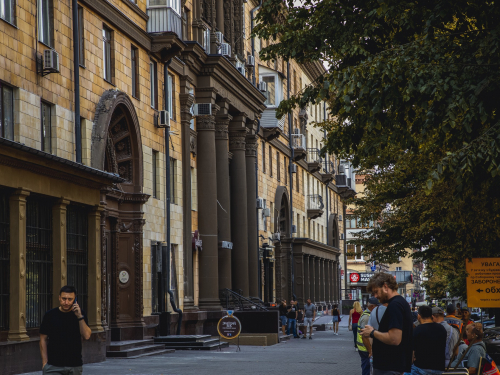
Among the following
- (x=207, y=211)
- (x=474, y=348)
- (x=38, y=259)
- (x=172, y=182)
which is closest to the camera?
(x=474, y=348)

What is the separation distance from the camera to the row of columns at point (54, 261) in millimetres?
16878

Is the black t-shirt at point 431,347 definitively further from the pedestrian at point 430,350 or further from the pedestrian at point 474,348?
the pedestrian at point 474,348

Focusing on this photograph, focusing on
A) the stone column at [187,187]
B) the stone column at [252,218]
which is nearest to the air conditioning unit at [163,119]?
the stone column at [187,187]

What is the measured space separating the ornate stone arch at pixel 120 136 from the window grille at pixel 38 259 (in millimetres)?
4608

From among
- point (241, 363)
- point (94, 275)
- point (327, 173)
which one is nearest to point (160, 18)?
point (94, 275)

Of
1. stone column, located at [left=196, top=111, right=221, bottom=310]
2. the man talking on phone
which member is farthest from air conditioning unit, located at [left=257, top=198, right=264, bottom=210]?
the man talking on phone

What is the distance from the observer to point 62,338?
9.20 meters

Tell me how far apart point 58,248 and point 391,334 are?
39.3ft

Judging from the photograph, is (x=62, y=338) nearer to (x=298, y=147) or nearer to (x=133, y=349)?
(x=133, y=349)

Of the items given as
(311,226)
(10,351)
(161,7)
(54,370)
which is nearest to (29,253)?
(10,351)

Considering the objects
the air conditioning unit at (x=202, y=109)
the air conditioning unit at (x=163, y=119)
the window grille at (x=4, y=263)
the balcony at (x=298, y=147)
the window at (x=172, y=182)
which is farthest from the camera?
the balcony at (x=298, y=147)

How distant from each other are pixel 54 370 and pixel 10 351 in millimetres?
7852

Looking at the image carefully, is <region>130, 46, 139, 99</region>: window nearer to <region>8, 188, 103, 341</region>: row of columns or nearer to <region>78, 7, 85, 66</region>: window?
<region>78, 7, 85, 66</region>: window

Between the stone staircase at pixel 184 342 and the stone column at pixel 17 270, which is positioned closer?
the stone column at pixel 17 270
